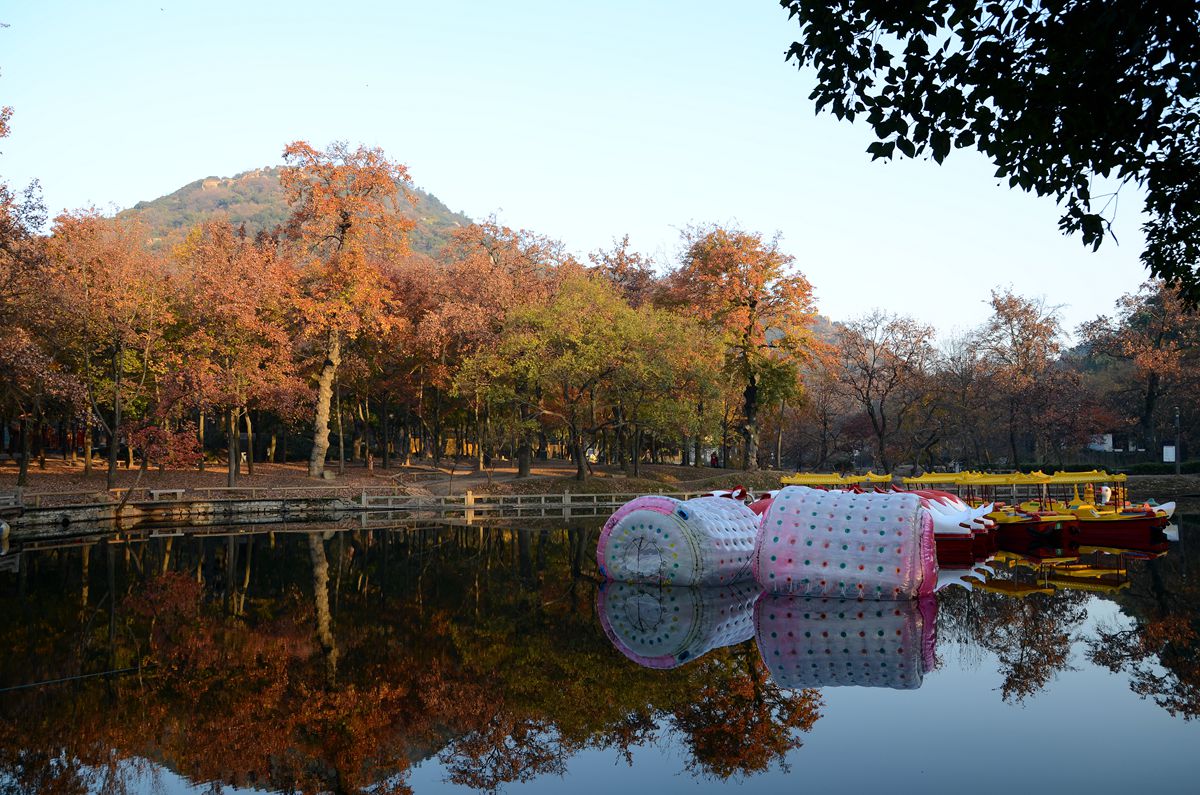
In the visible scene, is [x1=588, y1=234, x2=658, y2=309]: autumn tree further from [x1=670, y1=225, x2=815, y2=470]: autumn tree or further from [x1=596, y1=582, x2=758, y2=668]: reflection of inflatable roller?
[x1=596, y1=582, x2=758, y2=668]: reflection of inflatable roller

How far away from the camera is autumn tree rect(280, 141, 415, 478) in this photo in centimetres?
4719

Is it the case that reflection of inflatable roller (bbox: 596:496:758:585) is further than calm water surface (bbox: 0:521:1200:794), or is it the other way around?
reflection of inflatable roller (bbox: 596:496:758:585)

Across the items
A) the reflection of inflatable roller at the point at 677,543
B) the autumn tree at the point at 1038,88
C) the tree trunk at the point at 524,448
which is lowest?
the reflection of inflatable roller at the point at 677,543

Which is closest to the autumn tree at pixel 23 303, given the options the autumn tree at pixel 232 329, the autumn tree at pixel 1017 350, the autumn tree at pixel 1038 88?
the autumn tree at pixel 232 329

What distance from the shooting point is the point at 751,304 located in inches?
2228

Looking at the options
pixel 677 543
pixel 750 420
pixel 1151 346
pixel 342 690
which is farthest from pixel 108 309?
pixel 1151 346

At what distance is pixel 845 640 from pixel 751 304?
147ft

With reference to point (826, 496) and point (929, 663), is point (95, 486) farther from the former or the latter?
point (929, 663)

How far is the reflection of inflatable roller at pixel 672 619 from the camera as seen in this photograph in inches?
504

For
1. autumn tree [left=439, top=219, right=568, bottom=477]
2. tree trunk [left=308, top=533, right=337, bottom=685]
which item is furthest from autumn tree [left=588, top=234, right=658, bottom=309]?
tree trunk [left=308, top=533, right=337, bottom=685]

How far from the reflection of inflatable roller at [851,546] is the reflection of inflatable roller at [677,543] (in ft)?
5.65

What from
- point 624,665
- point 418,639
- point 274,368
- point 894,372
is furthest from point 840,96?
point 894,372

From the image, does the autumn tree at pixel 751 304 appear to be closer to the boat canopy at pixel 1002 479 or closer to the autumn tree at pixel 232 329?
the boat canopy at pixel 1002 479

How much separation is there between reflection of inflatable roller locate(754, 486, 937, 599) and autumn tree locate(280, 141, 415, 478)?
35394 millimetres
